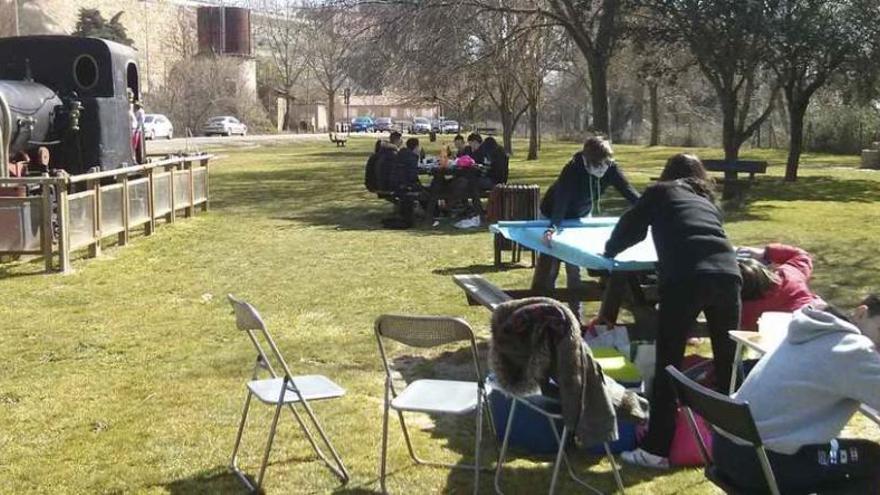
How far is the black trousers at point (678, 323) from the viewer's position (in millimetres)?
4945

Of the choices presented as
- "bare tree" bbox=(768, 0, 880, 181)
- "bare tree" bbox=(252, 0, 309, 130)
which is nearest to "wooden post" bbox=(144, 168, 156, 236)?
"bare tree" bbox=(768, 0, 880, 181)

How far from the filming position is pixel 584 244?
6938 mm

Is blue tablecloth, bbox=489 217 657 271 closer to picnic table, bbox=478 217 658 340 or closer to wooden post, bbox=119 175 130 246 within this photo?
picnic table, bbox=478 217 658 340

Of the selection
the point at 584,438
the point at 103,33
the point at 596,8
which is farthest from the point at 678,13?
the point at 103,33

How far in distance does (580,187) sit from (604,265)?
1.71m

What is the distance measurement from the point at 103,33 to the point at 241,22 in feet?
58.8

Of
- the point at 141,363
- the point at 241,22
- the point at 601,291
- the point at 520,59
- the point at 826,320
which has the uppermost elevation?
the point at 241,22

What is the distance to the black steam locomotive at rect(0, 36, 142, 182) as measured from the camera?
501 inches

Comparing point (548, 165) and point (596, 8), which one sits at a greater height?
point (596, 8)

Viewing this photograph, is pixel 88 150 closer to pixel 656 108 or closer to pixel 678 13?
pixel 678 13

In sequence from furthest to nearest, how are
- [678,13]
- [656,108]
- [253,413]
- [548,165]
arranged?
1. [656,108]
2. [548,165]
3. [678,13]
4. [253,413]

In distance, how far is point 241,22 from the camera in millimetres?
82375

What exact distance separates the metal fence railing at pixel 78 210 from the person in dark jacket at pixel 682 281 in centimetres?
774

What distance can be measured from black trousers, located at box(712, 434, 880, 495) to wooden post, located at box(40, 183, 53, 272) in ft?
29.5
